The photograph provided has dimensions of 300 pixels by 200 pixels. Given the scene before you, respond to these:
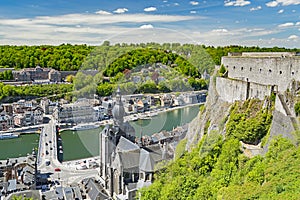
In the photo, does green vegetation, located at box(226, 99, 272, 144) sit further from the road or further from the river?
the road

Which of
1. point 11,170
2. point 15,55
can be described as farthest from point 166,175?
point 15,55

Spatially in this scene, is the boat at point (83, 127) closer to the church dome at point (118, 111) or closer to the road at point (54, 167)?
the road at point (54, 167)

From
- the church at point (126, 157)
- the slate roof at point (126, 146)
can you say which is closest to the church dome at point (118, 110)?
the church at point (126, 157)

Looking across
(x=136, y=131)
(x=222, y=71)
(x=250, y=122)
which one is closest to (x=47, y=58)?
(x=136, y=131)

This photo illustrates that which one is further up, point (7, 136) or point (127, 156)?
point (127, 156)

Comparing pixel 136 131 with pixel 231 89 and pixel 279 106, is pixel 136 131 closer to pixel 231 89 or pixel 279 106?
pixel 231 89

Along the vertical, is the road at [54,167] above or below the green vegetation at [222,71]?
below

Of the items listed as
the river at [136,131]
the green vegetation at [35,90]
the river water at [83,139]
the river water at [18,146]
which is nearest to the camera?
the river at [136,131]
